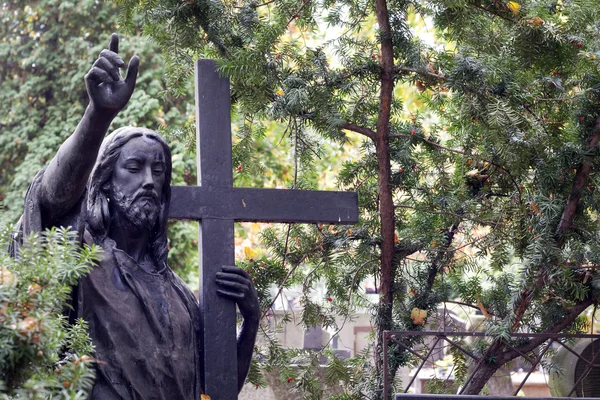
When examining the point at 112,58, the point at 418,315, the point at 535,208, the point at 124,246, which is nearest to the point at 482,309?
the point at 418,315

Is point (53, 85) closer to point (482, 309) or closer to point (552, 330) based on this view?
point (482, 309)

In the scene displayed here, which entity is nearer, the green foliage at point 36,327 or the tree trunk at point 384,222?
the green foliage at point 36,327

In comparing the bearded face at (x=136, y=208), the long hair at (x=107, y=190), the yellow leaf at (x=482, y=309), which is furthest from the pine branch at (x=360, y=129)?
the bearded face at (x=136, y=208)

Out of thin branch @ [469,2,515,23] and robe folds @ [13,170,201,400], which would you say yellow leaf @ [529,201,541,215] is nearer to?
thin branch @ [469,2,515,23]

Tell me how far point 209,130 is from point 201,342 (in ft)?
3.28

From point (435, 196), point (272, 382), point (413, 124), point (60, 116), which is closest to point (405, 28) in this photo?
point (413, 124)

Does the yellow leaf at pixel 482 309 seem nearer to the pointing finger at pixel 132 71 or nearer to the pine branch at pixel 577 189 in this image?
the pine branch at pixel 577 189

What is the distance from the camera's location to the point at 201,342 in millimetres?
4113

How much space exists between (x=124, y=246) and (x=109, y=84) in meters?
0.87

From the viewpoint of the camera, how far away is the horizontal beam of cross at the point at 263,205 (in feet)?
14.1

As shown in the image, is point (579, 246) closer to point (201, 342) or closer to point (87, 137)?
point (201, 342)

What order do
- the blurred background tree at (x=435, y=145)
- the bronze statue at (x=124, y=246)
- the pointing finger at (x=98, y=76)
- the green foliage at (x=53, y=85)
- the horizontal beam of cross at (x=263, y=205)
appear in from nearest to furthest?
the pointing finger at (x=98, y=76) < the bronze statue at (x=124, y=246) < the horizontal beam of cross at (x=263, y=205) < the blurred background tree at (x=435, y=145) < the green foliage at (x=53, y=85)

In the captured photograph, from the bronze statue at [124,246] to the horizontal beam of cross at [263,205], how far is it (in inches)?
10.2

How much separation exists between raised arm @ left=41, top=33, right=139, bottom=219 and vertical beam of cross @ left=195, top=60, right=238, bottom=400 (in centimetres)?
86
